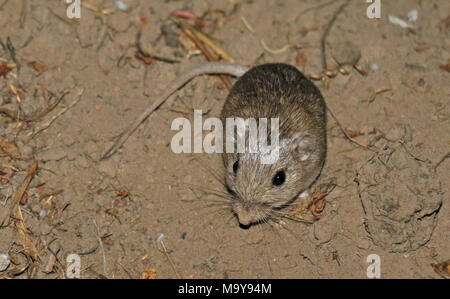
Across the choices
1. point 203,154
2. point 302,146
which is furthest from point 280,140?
point 203,154

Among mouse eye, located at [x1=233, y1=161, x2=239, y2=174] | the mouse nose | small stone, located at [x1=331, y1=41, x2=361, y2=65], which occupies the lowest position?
the mouse nose

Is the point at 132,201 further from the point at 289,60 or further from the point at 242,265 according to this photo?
the point at 289,60

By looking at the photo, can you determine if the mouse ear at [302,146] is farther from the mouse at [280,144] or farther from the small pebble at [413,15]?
the small pebble at [413,15]

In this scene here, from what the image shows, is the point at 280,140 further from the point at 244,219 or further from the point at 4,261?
the point at 4,261

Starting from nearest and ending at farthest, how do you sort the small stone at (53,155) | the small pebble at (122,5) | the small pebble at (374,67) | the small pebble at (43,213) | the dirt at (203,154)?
the dirt at (203,154) → the small pebble at (43,213) → the small stone at (53,155) → the small pebble at (374,67) → the small pebble at (122,5)

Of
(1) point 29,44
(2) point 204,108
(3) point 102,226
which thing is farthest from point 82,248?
(1) point 29,44

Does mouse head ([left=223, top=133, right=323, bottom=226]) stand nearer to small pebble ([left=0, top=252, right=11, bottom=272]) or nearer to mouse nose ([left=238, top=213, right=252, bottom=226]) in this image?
mouse nose ([left=238, top=213, right=252, bottom=226])

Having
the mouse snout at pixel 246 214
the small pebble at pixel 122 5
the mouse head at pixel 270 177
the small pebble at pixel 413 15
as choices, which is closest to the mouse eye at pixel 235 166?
the mouse head at pixel 270 177

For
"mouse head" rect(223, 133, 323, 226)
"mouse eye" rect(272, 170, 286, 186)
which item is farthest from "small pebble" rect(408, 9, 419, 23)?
"mouse eye" rect(272, 170, 286, 186)
